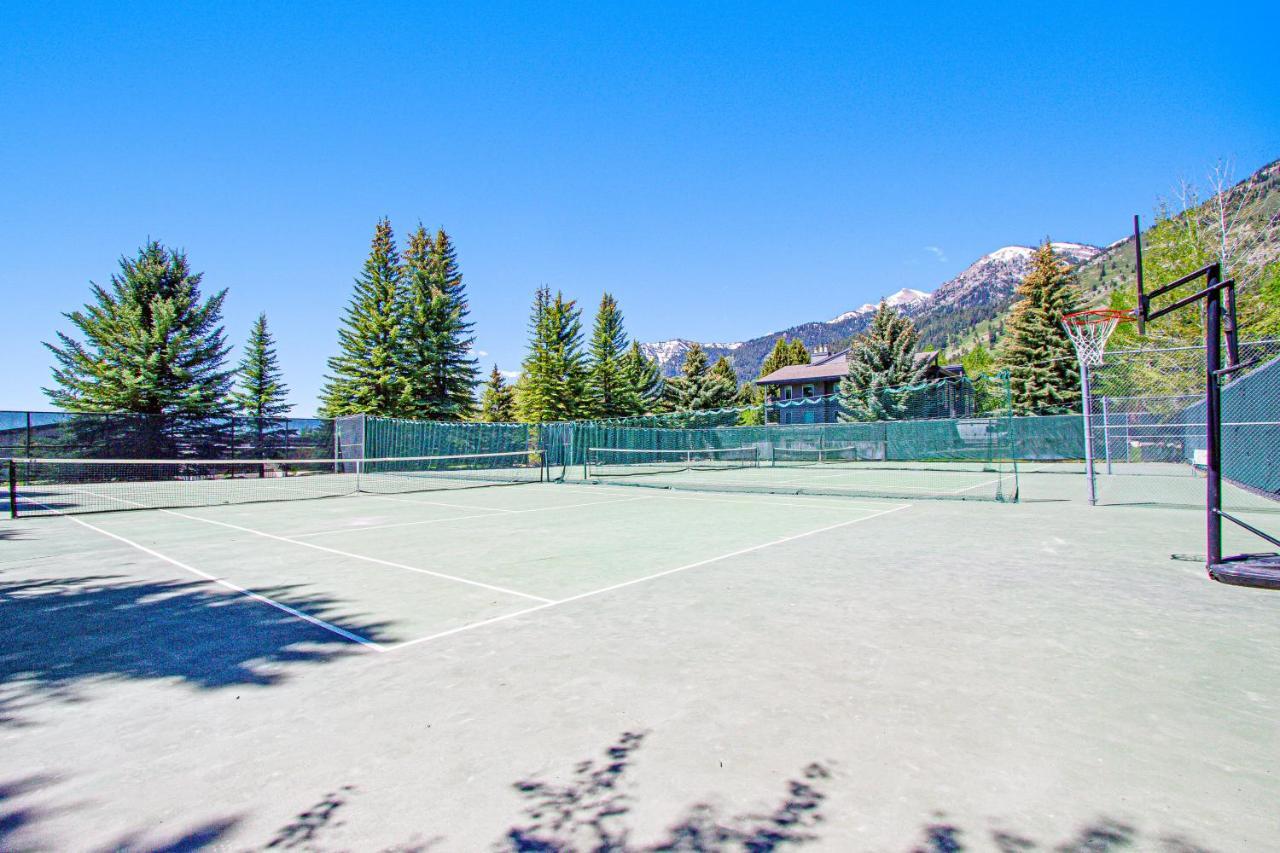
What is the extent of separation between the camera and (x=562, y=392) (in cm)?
4875

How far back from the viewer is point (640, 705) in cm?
350

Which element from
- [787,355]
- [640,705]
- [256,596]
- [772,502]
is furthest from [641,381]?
[640,705]

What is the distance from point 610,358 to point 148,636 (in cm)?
4856

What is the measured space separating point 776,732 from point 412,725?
1.92m

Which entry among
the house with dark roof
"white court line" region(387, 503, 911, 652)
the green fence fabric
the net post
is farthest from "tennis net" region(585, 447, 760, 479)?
the net post

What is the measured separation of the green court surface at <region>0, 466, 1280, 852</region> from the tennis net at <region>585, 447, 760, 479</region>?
73.7ft

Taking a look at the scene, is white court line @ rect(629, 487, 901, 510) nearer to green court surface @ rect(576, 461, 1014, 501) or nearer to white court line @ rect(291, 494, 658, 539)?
→ green court surface @ rect(576, 461, 1014, 501)

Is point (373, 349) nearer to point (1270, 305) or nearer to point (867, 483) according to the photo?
point (867, 483)

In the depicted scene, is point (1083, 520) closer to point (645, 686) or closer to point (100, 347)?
point (645, 686)

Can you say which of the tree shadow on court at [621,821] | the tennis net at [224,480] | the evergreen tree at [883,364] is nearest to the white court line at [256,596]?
the tree shadow on court at [621,821]

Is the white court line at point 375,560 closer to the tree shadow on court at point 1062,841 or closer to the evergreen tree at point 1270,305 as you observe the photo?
the tree shadow on court at point 1062,841

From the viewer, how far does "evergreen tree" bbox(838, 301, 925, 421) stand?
141 ft

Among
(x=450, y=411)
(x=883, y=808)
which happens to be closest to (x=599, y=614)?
(x=883, y=808)

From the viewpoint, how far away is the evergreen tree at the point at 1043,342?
3869cm
